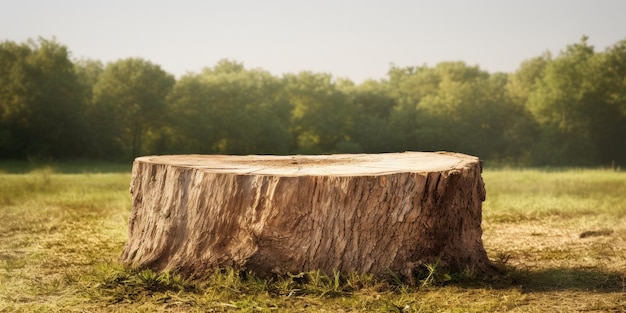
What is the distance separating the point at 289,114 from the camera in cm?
4728

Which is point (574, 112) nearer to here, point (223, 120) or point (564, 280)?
point (223, 120)

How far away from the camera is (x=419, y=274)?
22.2 feet

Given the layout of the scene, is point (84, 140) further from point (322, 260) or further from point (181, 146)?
point (322, 260)

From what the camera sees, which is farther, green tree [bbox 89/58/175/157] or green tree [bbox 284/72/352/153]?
green tree [bbox 284/72/352/153]

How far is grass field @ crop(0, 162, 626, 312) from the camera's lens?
242 inches

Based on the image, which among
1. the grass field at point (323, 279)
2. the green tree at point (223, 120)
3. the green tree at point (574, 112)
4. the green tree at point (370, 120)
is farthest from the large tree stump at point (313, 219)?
the green tree at point (574, 112)

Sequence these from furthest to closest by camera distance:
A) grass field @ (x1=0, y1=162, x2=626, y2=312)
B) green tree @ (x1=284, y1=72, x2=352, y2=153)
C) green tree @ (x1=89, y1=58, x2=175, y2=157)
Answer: green tree @ (x1=284, y1=72, x2=352, y2=153), green tree @ (x1=89, y1=58, x2=175, y2=157), grass field @ (x1=0, y1=162, x2=626, y2=312)

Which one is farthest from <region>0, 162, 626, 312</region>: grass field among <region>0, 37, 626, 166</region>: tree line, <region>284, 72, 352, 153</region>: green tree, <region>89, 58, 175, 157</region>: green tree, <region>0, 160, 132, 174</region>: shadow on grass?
<region>284, 72, 352, 153</region>: green tree

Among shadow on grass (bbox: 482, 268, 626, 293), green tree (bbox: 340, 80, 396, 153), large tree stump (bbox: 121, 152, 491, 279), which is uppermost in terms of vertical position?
green tree (bbox: 340, 80, 396, 153)

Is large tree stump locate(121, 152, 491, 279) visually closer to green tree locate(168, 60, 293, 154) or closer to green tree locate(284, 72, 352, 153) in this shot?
green tree locate(168, 60, 293, 154)

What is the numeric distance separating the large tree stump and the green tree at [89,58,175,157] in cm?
3100

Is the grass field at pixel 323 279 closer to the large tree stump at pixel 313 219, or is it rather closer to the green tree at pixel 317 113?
the large tree stump at pixel 313 219

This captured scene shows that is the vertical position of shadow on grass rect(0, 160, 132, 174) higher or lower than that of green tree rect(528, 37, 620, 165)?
lower

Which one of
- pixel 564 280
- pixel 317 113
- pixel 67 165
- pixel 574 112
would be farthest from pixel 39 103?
pixel 574 112
